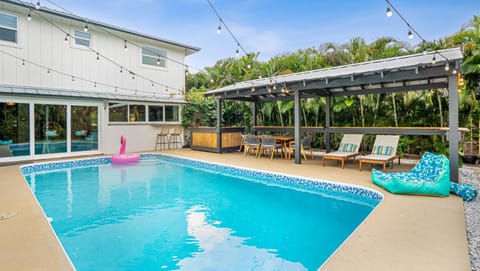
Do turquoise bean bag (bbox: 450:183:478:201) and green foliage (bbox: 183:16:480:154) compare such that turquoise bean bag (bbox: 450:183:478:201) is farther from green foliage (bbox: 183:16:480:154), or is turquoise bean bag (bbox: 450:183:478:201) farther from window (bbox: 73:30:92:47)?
window (bbox: 73:30:92:47)

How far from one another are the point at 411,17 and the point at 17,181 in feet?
43.5

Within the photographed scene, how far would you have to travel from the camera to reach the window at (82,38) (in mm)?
10806

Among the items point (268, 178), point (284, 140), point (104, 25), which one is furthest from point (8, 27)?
point (284, 140)

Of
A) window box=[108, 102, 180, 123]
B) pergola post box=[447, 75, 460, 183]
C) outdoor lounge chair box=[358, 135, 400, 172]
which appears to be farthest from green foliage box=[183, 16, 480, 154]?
pergola post box=[447, 75, 460, 183]

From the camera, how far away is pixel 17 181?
645cm

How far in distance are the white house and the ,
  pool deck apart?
217 inches

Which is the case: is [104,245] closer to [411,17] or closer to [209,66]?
[411,17]

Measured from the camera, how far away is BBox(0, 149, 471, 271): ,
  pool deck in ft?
8.64

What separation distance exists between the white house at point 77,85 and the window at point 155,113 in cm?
5

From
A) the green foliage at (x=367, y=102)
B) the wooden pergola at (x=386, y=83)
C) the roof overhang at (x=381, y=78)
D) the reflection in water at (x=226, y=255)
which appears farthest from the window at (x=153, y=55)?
the reflection in water at (x=226, y=255)

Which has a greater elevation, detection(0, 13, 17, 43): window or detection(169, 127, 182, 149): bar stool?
detection(0, 13, 17, 43): window

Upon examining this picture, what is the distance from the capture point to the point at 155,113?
13250mm

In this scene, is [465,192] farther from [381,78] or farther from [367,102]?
[367,102]

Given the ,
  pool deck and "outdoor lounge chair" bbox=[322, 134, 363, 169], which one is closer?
the ,
  pool deck
